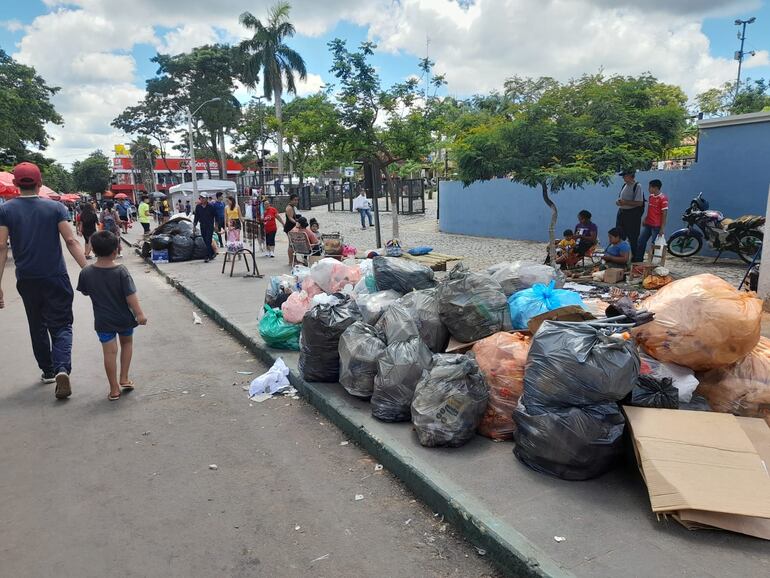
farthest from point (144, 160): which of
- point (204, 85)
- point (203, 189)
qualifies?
point (203, 189)

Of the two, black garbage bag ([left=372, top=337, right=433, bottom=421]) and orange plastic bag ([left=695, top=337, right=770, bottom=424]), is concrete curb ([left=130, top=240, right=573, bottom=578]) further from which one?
orange plastic bag ([left=695, top=337, right=770, bottom=424])

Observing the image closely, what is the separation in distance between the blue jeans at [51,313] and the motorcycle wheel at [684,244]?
1084 centimetres

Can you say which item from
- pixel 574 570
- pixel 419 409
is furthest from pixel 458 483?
pixel 574 570

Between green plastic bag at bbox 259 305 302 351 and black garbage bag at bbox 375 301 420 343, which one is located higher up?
black garbage bag at bbox 375 301 420 343

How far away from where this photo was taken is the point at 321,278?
6402mm

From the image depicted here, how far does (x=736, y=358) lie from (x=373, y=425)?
2.42 m

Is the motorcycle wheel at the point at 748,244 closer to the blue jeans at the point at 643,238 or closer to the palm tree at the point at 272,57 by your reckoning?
the blue jeans at the point at 643,238

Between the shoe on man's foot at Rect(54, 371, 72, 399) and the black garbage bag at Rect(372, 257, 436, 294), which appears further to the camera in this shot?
the black garbage bag at Rect(372, 257, 436, 294)

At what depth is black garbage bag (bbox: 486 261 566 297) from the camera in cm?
510

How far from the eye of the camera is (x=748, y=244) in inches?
394

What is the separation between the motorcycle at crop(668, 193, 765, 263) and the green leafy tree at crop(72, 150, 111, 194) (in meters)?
93.6

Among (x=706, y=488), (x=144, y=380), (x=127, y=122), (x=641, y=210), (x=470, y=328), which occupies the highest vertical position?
(x=127, y=122)

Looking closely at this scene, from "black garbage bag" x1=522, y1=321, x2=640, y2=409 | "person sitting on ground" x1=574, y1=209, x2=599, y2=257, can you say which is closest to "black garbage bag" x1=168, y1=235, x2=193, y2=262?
"person sitting on ground" x1=574, y1=209, x2=599, y2=257

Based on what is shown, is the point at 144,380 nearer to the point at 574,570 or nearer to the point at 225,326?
the point at 225,326
